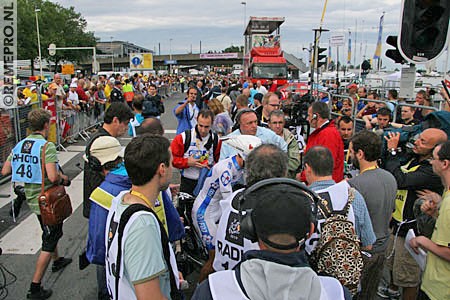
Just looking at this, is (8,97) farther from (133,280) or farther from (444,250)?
(444,250)

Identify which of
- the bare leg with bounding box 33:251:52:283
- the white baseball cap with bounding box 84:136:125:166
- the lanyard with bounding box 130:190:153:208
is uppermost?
the white baseball cap with bounding box 84:136:125:166

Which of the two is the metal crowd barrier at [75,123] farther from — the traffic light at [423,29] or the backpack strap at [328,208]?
the backpack strap at [328,208]

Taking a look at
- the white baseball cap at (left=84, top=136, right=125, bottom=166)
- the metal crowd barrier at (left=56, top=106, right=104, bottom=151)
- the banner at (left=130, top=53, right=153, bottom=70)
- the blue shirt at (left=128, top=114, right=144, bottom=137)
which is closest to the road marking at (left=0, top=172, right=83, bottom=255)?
the blue shirt at (left=128, top=114, right=144, bottom=137)

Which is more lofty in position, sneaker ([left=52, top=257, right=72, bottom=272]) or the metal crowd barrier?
the metal crowd barrier

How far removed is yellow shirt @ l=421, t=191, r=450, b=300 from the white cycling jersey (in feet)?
4.97

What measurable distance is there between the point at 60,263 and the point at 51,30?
5513 cm

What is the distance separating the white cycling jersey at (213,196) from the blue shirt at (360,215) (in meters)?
0.76

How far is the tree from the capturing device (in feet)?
151

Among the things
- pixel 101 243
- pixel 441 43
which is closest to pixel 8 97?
pixel 101 243

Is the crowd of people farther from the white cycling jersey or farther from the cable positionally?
the cable

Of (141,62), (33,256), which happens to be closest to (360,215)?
(33,256)

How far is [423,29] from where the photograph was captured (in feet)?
16.4

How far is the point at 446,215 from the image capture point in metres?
2.31

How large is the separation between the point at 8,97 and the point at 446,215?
8.59 m
